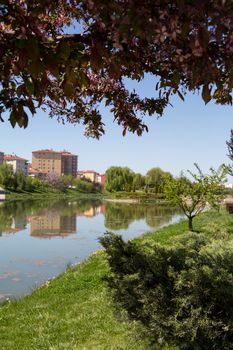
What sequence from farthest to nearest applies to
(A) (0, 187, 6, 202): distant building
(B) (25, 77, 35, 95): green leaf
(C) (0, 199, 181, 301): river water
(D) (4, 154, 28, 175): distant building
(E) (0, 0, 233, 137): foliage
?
1. (D) (4, 154, 28, 175): distant building
2. (A) (0, 187, 6, 202): distant building
3. (C) (0, 199, 181, 301): river water
4. (B) (25, 77, 35, 95): green leaf
5. (E) (0, 0, 233, 137): foliage

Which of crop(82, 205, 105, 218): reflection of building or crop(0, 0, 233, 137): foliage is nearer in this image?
crop(0, 0, 233, 137): foliage

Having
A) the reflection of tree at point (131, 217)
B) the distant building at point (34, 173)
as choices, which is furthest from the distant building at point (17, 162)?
the reflection of tree at point (131, 217)

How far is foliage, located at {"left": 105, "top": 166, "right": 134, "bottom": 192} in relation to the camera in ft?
372

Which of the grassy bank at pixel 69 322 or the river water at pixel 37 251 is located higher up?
the grassy bank at pixel 69 322

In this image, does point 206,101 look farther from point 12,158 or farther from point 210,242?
point 12,158

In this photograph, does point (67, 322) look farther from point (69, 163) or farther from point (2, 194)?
point (69, 163)

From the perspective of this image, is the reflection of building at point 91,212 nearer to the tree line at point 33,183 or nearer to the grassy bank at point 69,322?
the grassy bank at point 69,322

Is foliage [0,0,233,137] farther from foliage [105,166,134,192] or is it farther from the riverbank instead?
foliage [105,166,134,192]

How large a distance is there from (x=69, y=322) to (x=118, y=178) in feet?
348

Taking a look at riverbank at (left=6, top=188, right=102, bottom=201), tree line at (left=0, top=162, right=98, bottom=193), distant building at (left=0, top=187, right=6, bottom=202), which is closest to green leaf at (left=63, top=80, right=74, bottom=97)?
distant building at (left=0, top=187, right=6, bottom=202)

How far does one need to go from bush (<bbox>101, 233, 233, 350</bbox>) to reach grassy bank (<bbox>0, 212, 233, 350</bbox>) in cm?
36

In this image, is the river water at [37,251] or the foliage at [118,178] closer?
the river water at [37,251]

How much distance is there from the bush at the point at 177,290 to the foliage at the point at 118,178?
352 ft

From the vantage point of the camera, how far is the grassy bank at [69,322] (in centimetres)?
575
